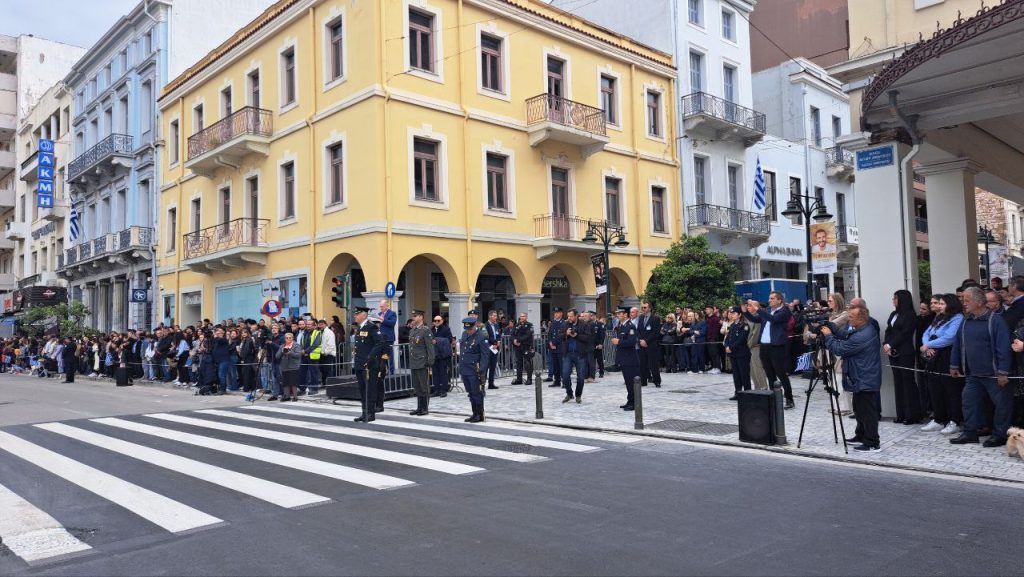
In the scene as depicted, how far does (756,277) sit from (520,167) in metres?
13.7

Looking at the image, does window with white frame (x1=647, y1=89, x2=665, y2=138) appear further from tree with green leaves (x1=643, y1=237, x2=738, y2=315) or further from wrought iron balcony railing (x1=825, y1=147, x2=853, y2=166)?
→ wrought iron balcony railing (x1=825, y1=147, x2=853, y2=166)

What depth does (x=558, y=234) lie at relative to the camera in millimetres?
25172

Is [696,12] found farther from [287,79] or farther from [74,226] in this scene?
[74,226]

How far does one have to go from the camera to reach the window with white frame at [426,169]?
22047 mm

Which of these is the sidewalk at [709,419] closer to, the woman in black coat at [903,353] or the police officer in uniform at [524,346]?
the woman in black coat at [903,353]

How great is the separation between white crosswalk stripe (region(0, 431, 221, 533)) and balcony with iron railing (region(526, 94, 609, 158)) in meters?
17.7

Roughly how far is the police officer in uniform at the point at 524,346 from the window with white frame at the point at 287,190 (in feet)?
32.8

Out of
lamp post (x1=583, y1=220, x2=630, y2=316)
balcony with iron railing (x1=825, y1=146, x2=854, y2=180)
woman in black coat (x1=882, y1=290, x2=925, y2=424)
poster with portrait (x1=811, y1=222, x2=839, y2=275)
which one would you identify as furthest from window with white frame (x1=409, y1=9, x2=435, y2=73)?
balcony with iron railing (x1=825, y1=146, x2=854, y2=180)

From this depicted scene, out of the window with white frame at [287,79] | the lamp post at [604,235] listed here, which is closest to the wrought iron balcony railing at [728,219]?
the lamp post at [604,235]

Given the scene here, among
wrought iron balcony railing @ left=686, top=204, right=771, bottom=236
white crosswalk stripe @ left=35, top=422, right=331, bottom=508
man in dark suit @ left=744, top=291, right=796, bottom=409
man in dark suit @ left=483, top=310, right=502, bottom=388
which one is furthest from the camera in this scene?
wrought iron balcony railing @ left=686, top=204, right=771, bottom=236

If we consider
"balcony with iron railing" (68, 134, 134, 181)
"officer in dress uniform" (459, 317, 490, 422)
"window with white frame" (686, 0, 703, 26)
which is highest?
"window with white frame" (686, 0, 703, 26)

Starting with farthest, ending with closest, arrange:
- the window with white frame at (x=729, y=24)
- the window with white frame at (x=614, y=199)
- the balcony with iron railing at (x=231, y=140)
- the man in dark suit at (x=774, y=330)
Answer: the window with white frame at (x=729, y=24) → the window with white frame at (x=614, y=199) → the balcony with iron railing at (x=231, y=140) → the man in dark suit at (x=774, y=330)

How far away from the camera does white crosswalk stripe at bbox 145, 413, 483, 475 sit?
324 inches

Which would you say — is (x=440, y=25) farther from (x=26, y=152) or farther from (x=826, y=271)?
(x=26, y=152)
